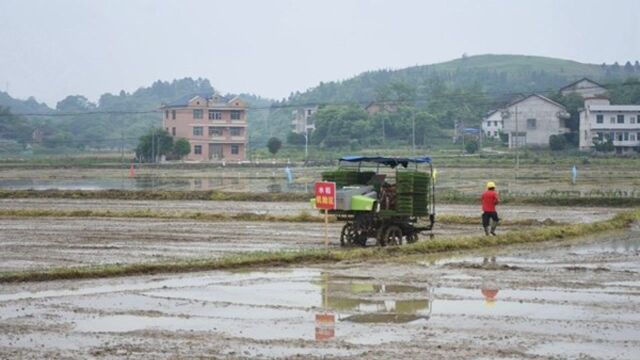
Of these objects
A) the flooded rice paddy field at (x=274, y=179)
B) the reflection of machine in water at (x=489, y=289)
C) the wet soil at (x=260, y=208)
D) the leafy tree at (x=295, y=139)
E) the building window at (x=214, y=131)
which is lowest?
the reflection of machine in water at (x=489, y=289)

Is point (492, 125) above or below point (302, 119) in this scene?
below

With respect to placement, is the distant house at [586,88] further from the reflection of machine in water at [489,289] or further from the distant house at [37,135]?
the reflection of machine in water at [489,289]

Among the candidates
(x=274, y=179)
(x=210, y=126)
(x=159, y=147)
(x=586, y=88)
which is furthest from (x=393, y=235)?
(x=586, y=88)

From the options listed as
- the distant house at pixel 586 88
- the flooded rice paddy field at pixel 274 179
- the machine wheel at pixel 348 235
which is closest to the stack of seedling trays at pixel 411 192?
the machine wheel at pixel 348 235

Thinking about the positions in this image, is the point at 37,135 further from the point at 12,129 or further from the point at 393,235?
the point at 393,235

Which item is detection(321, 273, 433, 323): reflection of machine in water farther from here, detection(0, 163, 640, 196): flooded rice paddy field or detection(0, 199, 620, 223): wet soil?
detection(0, 163, 640, 196): flooded rice paddy field

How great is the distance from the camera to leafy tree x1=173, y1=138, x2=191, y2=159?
92125 millimetres

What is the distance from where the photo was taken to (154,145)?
91.0m

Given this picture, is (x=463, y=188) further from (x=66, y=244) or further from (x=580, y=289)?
(x=580, y=289)

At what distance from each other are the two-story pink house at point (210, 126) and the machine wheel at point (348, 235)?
250 ft

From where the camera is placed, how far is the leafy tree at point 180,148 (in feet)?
302

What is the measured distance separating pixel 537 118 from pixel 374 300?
276 feet

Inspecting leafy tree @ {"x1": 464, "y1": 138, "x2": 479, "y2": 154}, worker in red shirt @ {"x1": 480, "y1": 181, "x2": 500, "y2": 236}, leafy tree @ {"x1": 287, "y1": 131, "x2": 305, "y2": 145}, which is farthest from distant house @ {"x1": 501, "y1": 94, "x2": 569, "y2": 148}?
worker in red shirt @ {"x1": 480, "y1": 181, "x2": 500, "y2": 236}

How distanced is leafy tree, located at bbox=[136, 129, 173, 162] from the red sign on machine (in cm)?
7054
